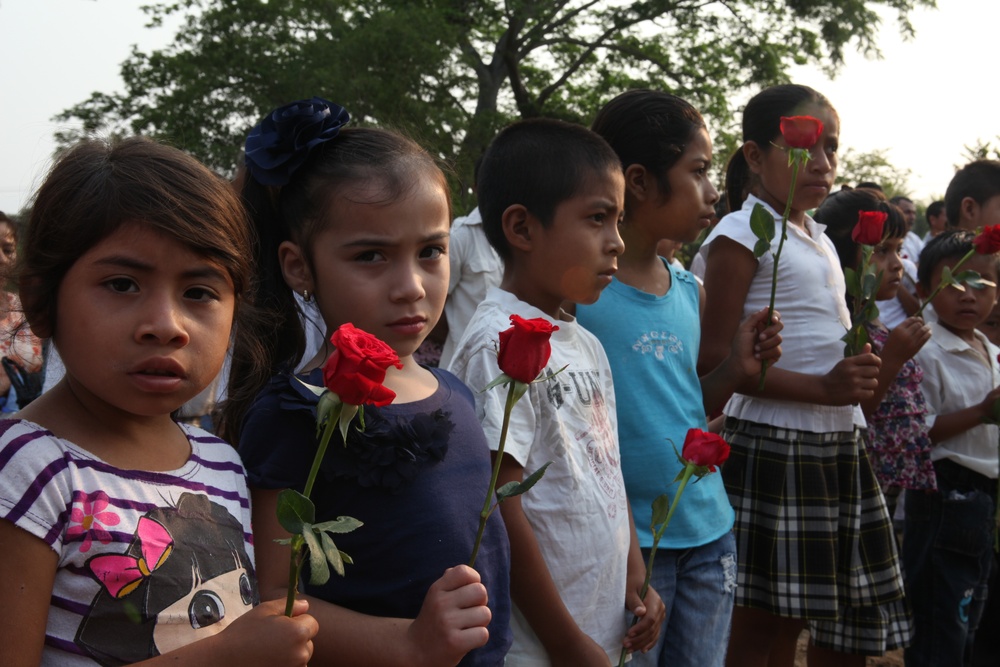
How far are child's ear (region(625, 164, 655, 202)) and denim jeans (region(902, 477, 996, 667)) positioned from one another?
1.91 m

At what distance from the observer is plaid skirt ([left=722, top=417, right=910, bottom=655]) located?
109 inches

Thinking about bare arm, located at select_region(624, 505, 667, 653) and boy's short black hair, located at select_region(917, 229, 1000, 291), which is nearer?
bare arm, located at select_region(624, 505, 667, 653)

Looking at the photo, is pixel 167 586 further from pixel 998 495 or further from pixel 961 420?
pixel 961 420

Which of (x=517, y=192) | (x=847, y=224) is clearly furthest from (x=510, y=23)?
(x=517, y=192)

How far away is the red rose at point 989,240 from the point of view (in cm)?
298

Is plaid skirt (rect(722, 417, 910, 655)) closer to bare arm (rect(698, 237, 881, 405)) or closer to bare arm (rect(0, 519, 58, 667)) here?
bare arm (rect(698, 237, 881, 405))

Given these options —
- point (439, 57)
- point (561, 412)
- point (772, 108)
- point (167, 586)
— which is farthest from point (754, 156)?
point (439, 57)

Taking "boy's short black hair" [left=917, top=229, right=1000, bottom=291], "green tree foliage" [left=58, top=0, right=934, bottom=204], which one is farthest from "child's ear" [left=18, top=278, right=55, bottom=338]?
"green tree foliage" [left=58, top=0, right=934, bottom=204]

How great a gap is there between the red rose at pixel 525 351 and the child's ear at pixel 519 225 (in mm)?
1004

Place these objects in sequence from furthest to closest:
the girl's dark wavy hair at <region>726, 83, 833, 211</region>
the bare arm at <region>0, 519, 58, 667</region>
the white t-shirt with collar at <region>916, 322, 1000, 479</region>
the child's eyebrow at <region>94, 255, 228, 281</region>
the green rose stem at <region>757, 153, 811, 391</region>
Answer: the white t-shirt with collar at <region>916, 322, 1000, 479</region>
the girl's dark wavy hair at <region>726, 83, 833, 211</region>
the green rose stem at <region>757, 153, 811, 391</region>
the child's eyebrow at <region>94, 255, 228, 281</region>
the bare arm at <region>0, 519, 58, 667</region>

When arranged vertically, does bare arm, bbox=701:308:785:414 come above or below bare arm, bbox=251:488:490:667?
above

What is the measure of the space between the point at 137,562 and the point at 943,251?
3730mm

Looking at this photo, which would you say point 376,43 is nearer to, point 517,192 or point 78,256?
point 517,192

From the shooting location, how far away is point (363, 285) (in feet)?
5.38
